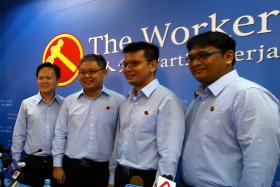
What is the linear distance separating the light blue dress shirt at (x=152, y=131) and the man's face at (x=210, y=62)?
0.93ft

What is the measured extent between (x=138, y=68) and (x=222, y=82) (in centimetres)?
55

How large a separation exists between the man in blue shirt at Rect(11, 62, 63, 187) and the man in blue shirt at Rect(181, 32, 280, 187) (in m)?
1.42

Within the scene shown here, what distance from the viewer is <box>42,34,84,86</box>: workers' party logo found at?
2986 mm

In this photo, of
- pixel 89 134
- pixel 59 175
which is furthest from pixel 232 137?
pixel 59 175

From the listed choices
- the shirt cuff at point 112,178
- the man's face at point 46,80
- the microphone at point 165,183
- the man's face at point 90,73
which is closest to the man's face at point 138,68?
the man's face at point 90,73

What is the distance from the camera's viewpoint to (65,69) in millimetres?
3080

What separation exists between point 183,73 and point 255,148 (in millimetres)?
1040

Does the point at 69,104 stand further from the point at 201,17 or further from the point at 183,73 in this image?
the point at 201,17

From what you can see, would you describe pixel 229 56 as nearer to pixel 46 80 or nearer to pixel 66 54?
pixel 46 80

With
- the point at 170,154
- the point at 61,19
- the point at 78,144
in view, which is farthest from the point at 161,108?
the point at 61,19

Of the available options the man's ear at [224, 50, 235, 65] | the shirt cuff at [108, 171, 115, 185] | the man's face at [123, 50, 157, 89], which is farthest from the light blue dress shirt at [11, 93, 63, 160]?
the man's ear at [224, 50, 235, 65]

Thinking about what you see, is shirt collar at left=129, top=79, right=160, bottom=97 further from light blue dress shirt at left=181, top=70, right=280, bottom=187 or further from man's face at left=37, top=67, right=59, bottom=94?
man's face at left=37, top=67, right=59, bottom=94

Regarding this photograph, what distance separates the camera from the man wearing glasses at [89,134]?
212cm

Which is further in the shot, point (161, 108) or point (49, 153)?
point (49, 153)
